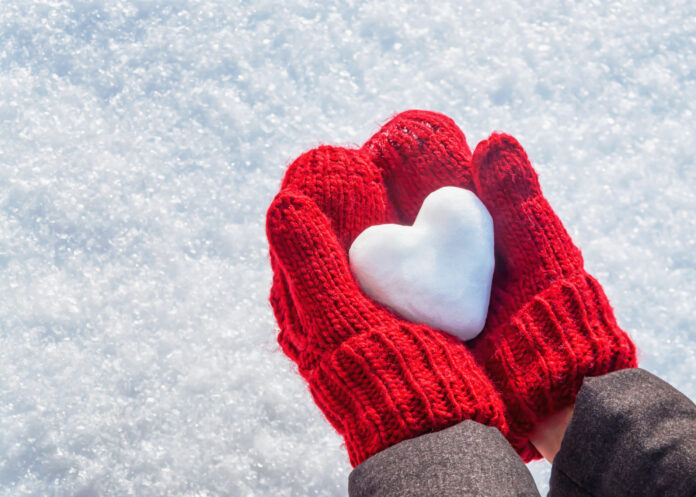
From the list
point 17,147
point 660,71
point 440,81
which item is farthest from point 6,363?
point 660,71

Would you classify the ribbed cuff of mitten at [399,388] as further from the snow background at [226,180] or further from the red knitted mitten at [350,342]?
the snow background at [226,180]

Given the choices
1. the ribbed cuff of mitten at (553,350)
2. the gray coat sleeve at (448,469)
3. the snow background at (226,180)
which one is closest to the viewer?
the gray coat sleeve at (448,469)

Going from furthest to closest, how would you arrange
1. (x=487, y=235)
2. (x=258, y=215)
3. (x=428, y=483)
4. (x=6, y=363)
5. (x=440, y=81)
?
(x=440, y=81), (x=258, y=215), (x=6, y=363), (x=487, y=235), (x=428, y=483)

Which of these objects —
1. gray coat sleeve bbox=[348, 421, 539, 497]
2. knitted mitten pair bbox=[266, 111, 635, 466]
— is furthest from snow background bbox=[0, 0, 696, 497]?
gray coat sleeve bbox=[348, 421, 539, 497]

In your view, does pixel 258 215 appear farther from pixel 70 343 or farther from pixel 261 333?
pixel 70 343

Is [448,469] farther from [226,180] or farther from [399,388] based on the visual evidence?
[226,180]

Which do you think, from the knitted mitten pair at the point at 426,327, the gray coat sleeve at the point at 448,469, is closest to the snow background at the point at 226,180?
the knitted mitten pair at the point at 426,327
